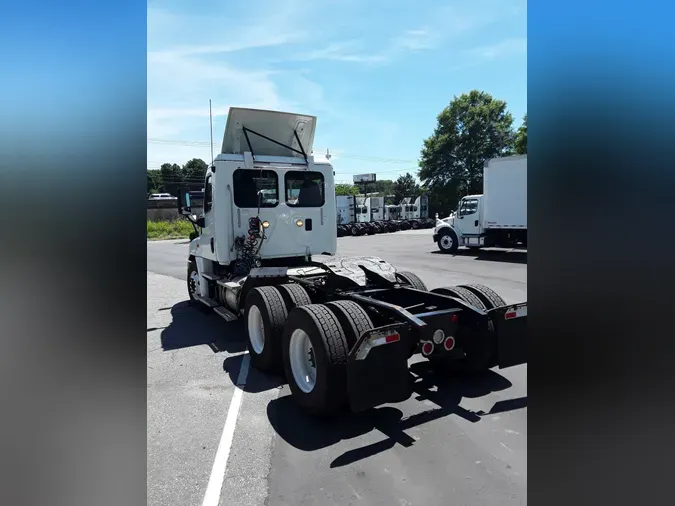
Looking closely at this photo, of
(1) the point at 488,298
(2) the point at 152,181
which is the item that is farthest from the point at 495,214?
(2) the point at 152,181

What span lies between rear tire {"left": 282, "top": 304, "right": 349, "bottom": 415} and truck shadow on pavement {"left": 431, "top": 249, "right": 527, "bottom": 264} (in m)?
13.5

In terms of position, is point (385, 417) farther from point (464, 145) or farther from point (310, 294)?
point (464, 145)

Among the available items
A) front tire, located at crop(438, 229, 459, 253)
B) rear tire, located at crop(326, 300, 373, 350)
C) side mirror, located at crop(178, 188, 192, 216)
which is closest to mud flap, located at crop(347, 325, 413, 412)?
rear tire, located at crop(326, 300, 373, 350)

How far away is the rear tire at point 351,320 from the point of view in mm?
3994

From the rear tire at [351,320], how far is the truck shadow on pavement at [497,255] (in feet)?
44.2

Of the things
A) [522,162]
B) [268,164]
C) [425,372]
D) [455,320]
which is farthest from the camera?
[522,162]

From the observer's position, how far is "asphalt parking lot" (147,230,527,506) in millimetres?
2969

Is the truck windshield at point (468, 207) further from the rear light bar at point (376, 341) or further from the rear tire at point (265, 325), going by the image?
the rear light bar at point (376, 341)

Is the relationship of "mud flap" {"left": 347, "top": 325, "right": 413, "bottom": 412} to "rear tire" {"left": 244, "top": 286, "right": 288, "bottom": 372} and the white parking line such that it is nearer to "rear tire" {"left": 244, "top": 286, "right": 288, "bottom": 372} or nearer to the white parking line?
the white parking line

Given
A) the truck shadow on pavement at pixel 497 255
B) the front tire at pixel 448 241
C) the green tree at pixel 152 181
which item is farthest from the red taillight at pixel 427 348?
the front tire at pixel 448 241
